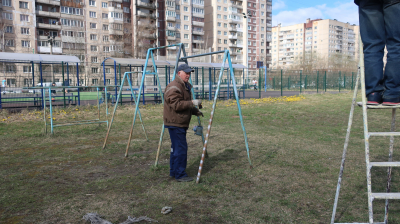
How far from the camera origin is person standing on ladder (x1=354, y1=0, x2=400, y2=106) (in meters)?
2.48

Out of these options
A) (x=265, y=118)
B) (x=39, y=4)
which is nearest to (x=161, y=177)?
(x=265, y=118)

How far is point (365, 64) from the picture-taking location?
2656 millimetres

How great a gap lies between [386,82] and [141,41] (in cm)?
5241

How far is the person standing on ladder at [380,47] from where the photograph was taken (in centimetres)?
248

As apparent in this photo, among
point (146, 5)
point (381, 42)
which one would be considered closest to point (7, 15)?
point (146, 5)

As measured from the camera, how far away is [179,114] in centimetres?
450

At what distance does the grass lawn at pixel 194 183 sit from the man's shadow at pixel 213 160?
2 centimetres

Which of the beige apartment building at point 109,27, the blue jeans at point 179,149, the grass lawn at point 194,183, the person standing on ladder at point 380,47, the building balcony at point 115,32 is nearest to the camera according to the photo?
the person standing on ladder at point 380,47

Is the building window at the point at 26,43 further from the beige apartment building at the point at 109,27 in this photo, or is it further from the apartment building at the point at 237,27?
the apartment building at the point at 237,27

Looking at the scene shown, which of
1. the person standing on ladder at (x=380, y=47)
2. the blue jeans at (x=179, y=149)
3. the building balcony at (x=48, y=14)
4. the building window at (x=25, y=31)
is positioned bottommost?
the blue jeans at (x=179, y=149)

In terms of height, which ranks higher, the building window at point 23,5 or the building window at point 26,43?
the building window at point 23,5

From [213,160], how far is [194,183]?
4.36ft

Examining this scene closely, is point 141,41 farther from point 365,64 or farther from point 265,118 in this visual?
point 365,64

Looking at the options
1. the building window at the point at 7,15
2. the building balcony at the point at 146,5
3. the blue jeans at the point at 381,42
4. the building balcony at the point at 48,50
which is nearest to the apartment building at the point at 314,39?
the building balcony at the point at 146,5
